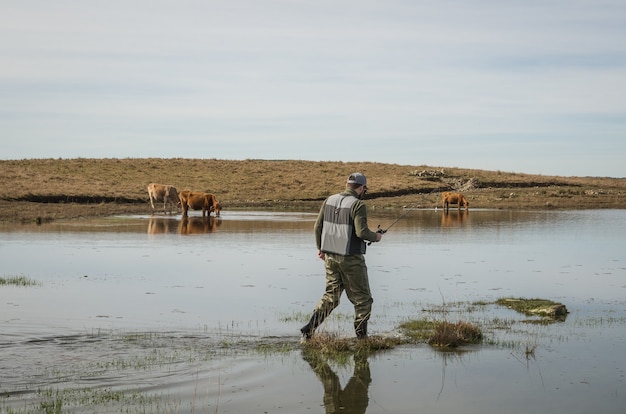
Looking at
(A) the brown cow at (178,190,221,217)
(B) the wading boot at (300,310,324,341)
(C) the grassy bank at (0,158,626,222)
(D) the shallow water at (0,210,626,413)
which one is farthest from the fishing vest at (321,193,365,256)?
(A) the brown cow at (178,190,221,217)

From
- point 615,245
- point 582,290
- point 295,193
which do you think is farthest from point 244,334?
point 295,193

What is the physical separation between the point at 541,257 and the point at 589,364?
12460mm

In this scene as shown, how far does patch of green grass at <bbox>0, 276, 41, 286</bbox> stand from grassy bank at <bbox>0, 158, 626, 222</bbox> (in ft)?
63.3

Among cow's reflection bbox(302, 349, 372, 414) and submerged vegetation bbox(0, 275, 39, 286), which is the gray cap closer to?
cow's reflection bbox(302, 349, 372, 414)

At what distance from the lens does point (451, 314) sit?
484 inches

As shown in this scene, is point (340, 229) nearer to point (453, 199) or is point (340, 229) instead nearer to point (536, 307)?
point (536, 307)

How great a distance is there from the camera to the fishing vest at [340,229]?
994 centimetres

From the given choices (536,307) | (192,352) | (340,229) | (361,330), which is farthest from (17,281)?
(536,307)

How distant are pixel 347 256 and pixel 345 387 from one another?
2.21m

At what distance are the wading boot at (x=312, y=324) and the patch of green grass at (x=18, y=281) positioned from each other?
7.22 m

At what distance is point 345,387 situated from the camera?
806 centimetres

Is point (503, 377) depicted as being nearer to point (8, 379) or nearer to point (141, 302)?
point (8, 379)

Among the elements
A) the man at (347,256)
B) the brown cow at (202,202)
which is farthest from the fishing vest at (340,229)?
the brown cow at (202,202)

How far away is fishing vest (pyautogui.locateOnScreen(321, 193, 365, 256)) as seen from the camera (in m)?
9.94
